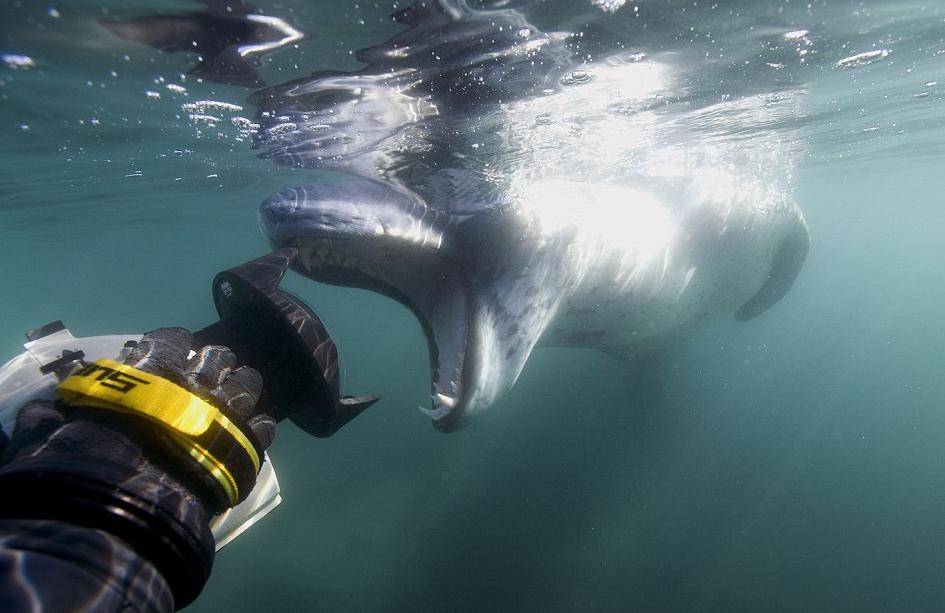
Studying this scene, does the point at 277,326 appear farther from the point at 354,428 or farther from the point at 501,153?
the point at 354,428

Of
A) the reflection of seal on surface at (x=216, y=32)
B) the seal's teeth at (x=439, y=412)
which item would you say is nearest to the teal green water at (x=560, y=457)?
the reflection of seal on surface at (x=216, y=32)

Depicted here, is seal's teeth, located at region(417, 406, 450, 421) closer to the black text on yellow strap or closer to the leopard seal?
the leopard seal

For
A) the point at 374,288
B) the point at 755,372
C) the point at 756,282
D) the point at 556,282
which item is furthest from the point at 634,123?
the point at 755,372

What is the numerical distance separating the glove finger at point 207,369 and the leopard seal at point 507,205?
1.79 meters

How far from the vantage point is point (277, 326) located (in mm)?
2568

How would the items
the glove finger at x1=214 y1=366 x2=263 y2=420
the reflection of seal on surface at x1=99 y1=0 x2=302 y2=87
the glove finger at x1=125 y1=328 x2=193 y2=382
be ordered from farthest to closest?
the reflection of seal on surface at x1=99 y1=0 x2=302 y2=87 → the glove finger at x1=214 y1=366 x2=263 y2=420 → the glove finger at x1=125 y1=328 x2=193 y2=382

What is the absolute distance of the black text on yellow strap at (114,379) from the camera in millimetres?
1464

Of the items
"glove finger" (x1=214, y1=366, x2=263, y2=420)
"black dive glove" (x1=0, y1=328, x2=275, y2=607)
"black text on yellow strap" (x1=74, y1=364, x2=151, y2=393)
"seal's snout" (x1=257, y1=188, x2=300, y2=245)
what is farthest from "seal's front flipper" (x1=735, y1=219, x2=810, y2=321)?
"black text on yellow strap" (x1=74, y1=364, x2=151, y2=393)

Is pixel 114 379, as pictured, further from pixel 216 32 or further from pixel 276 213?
pixel 216 32

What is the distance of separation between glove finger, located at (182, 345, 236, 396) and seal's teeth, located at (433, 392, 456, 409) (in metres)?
1.68

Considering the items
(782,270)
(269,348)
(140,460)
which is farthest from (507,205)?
(782,270)

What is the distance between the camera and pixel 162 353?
5.83 feet

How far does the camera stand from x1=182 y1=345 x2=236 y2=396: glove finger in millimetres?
1771

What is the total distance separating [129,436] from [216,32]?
4442mm
